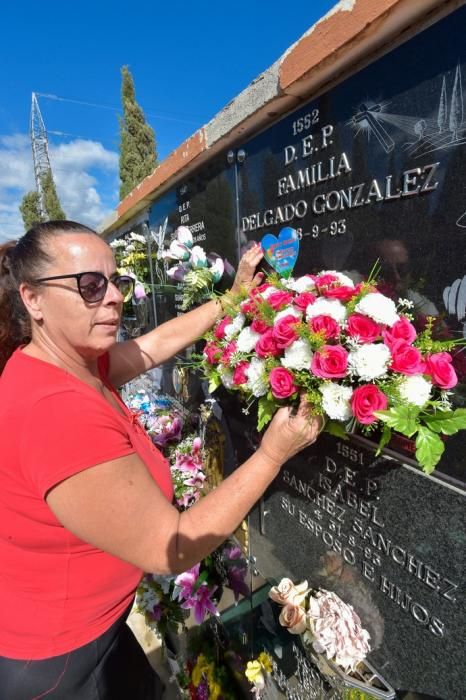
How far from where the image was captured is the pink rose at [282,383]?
1.24m

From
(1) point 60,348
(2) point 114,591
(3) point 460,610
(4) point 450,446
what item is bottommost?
(2) point 114,591

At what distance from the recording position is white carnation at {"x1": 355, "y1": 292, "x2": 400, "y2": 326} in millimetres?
1156

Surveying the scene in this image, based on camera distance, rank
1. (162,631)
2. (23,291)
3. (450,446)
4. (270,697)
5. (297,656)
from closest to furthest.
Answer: (450,446) → (23,291) → (297,656) → (270,697) → (162,631)

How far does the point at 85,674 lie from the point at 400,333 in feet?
5.93

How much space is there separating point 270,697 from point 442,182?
8.96 ft

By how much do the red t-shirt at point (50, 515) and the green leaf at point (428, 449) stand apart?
2.73 ft

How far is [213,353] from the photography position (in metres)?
1.84

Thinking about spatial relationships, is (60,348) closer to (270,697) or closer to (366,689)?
(366,689)

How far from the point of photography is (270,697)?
2.33 meters

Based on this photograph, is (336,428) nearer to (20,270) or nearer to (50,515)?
(50,515)

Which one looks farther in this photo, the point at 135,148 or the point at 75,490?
the point at 135,148

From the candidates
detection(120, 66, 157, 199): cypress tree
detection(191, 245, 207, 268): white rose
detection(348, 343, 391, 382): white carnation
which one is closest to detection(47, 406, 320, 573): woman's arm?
detection(348, 343, 391, 382): white carnation

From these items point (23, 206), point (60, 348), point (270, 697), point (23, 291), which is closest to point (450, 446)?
point (60, 348)

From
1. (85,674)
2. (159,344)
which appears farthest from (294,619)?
(159,344)
